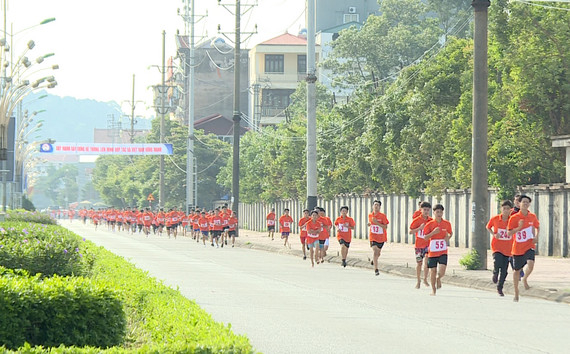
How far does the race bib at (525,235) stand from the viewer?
20141 mm

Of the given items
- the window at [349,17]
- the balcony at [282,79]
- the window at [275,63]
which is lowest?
the balcony at [282,79]

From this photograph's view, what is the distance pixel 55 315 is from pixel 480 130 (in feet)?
57.8

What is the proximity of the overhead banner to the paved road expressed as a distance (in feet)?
200

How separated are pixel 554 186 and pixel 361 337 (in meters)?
23.2

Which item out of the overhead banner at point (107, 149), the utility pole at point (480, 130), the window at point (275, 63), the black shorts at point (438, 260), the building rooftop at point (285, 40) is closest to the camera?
the black shorts at point (438, 260)

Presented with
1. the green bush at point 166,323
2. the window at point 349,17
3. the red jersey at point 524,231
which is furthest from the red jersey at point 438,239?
the window at point 349,17

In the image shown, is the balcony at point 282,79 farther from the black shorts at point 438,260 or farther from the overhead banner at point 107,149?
the black shorts at point 438,260

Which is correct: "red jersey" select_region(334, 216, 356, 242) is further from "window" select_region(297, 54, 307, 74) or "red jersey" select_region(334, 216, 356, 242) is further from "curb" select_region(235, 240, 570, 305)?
"window" select_region(297, 54, 307, 74)

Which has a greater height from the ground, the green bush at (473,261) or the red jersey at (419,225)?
the red jersey at (419,225)

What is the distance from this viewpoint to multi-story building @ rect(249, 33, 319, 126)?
11044 cm

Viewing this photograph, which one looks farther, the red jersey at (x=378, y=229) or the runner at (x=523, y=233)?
the red jersey at (x=378, y=229)

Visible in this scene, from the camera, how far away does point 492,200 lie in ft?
137

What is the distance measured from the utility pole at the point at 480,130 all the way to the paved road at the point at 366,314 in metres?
2.36

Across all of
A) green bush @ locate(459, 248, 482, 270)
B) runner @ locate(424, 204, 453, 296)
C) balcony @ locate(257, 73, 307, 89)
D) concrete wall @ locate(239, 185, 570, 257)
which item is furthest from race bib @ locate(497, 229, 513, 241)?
balcony @ locate(257, 73, 307, 89)
